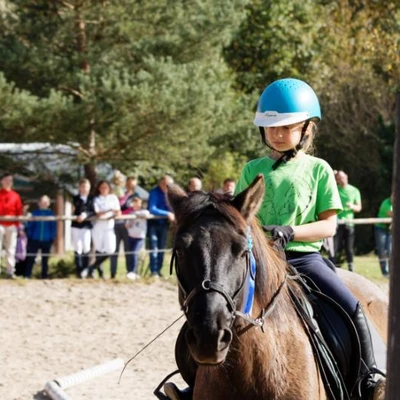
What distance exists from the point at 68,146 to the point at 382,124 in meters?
12.5

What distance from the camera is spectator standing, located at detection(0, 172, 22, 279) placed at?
1577cm

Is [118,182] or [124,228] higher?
[118,182]

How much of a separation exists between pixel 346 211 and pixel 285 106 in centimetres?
1276

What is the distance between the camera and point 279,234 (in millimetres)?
4969

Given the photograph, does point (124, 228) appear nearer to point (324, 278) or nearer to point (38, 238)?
point (38, 238)

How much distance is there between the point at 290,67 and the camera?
34438 millimetres

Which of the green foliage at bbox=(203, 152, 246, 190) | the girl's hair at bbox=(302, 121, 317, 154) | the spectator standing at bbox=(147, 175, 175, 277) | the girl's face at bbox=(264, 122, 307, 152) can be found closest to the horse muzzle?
the girl's face at bbox=(264, 122, 307, 152)

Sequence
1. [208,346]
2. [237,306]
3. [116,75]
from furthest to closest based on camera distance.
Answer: [116,75], [237,306], [208,346]

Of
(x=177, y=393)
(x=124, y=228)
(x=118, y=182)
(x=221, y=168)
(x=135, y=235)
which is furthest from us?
(x=221, y=168)

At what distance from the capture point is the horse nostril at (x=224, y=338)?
12.8 feet

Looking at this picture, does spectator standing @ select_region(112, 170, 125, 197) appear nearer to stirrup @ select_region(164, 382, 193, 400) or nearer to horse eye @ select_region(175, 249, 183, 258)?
stirrup @ select_region(164, 382, 193, 400)

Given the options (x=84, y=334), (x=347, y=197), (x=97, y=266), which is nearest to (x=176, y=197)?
(x=84, y=334)

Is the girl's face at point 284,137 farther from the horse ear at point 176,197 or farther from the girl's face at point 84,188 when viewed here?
the girl's face at point 84,188

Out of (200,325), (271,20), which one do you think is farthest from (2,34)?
(200,325)
